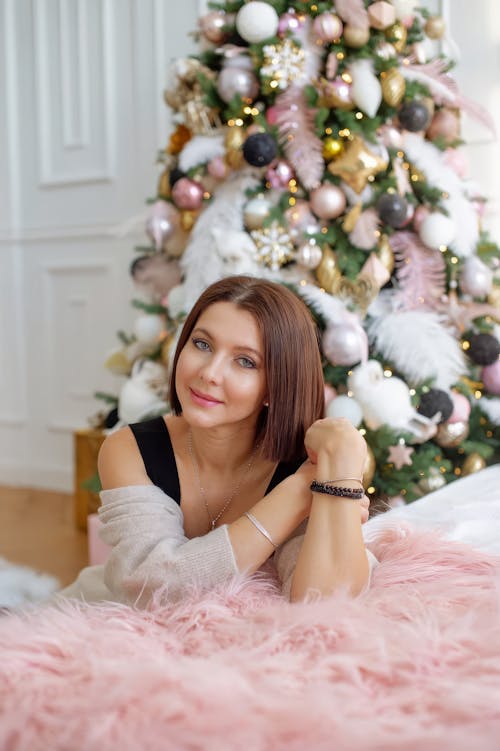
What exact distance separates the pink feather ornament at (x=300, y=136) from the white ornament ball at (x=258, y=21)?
0.17m

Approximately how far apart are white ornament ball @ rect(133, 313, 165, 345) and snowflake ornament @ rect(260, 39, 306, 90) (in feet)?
2.57

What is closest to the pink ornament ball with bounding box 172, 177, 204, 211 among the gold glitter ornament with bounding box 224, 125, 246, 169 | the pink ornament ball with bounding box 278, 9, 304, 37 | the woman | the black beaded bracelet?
the gold glitter ornament with bounding box 224, 125, 246, 169

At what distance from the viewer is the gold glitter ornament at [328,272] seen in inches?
88.0

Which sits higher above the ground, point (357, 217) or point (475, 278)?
point (357, 217)

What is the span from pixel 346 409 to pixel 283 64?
39.0 inches

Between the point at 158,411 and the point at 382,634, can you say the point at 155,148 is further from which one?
the point at 382,634

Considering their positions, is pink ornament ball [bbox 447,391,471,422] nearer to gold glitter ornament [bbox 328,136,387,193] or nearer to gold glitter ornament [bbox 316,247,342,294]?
gold glitter ornament [bbox 316,247,342,294]

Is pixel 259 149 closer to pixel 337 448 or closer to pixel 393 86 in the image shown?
pixel 393 86

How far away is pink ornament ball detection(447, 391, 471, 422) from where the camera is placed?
222cm

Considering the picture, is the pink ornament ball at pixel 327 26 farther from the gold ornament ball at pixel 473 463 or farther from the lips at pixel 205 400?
the lips at pixel 205 400

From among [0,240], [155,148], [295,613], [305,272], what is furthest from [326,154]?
[0,240]

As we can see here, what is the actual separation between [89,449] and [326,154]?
4.41ft

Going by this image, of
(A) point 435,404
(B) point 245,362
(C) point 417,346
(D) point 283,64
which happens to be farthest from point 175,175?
(B) point 245,362

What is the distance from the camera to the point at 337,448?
1198 mm
